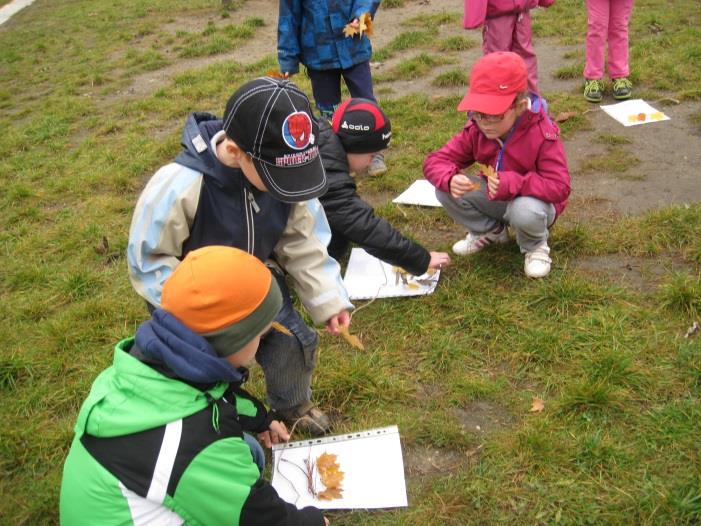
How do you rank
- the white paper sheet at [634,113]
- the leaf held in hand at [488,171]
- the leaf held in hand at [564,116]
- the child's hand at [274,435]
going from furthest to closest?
the leaf held in hand at [564,116], the white paper sheet at [634,113], the leaf held in hand at [488,171], the child's hand at [274,435]

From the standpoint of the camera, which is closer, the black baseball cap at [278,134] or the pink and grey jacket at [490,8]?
the black baseball cap at [278,134]

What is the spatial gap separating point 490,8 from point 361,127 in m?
2.58

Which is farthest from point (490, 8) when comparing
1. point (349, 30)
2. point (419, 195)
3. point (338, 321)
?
point (338, 321)

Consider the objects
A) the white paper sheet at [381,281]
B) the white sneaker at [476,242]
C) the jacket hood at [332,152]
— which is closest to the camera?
the jacket hood at [332,152]

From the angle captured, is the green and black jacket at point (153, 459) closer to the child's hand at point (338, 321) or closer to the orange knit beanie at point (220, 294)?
the orange knit beanie at point (220, 294)

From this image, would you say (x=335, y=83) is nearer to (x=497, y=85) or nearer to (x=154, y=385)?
(x=497, y=85)

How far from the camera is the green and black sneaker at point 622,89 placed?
17.1 feet

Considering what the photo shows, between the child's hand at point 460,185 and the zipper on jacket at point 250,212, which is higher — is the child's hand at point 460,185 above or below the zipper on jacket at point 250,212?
below

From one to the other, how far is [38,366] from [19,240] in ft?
5.27

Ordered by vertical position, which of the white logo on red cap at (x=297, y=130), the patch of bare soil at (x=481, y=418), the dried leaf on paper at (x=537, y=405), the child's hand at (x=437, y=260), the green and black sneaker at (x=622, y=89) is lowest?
the green and black sneaker at (x=622, y=89)

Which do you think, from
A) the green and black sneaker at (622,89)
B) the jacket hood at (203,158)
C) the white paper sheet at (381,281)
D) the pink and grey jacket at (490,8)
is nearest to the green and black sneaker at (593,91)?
the green and black sneaker at (622,89)

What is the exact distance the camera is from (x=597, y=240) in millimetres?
3467

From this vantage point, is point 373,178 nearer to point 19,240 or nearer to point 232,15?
point 19,240

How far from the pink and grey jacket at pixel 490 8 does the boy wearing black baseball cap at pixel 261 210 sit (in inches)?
124
